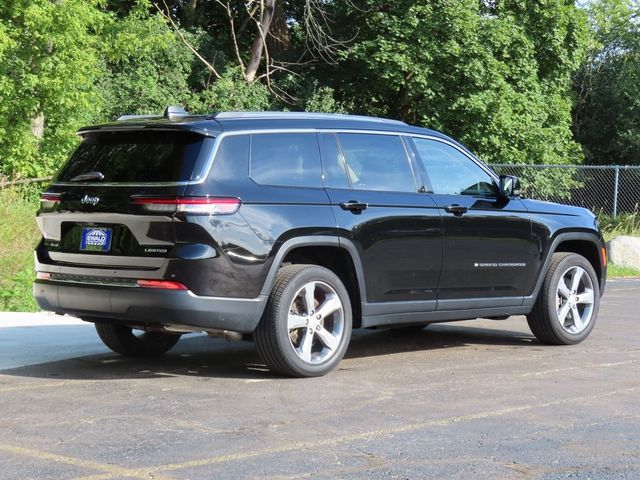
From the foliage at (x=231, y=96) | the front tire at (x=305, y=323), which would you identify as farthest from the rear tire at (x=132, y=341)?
the foliage at (x=231, y=96)

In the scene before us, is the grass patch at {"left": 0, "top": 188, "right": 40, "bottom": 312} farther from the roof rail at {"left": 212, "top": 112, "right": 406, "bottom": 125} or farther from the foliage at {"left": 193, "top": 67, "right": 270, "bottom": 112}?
the foliage at {"left": 193, "top": 67, "right": 270, "bottom": 112}

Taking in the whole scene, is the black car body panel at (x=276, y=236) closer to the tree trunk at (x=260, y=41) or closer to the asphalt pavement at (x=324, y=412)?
the asphalt pavement at (x=324, y=412)

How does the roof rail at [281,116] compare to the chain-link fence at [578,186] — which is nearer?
the roof rail at [281,116]

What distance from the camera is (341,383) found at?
7.64 meters

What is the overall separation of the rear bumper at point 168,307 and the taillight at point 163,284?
0.09 feet

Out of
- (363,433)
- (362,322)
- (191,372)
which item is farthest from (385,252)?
(363,433)

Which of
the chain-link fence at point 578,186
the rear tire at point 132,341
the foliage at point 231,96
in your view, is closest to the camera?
the rear tire at point 132,341

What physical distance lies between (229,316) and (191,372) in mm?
1045

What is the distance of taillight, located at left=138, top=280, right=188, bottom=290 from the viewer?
23.6 feet

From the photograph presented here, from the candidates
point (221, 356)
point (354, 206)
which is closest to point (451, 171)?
point (354, 206)

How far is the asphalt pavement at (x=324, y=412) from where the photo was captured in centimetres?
527

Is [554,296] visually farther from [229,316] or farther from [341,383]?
[229,316]

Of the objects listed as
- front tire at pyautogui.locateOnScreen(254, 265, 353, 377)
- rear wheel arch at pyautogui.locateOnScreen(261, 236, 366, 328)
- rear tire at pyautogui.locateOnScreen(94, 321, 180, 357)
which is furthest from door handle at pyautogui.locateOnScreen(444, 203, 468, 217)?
rear tire at pyautogui.locateOnScreen(94, 321, 180, 357)

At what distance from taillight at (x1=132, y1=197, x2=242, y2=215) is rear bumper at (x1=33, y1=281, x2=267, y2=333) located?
1.78 ft
